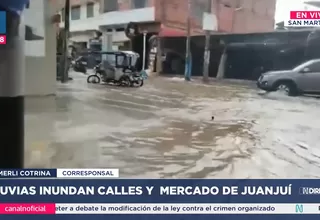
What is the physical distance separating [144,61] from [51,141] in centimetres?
55

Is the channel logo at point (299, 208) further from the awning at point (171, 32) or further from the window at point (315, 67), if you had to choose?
the awning at point (171, 32)

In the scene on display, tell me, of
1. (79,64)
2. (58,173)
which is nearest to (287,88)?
(79,64)

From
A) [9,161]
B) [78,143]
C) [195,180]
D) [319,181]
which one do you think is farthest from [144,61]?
[319,181]

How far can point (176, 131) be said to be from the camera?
5.66 ft

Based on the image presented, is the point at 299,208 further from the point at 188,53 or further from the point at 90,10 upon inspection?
the point at 90,10

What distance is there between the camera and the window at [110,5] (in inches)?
68.6

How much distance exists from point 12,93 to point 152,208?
778mm

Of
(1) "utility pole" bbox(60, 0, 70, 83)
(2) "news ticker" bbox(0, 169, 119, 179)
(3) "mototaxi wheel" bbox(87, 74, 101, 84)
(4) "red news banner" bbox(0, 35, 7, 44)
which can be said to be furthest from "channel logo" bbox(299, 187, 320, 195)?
(4) "red news banner" bbox(0, 35, 7, 44)

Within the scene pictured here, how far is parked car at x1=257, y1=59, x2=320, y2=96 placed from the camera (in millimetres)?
1687

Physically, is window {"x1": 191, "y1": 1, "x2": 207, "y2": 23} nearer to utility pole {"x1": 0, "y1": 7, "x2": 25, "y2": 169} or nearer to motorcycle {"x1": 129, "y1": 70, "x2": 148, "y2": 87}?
motorcycle {"x1": 129, "y1": 70, "x2": 148, "y2": 87}

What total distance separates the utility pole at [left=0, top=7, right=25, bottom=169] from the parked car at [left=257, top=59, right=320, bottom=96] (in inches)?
41.4

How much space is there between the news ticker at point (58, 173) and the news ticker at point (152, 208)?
0.13m

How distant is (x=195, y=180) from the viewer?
5.44ft

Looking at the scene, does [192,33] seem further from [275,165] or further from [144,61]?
[275,165]
